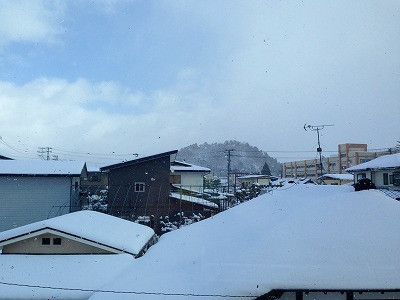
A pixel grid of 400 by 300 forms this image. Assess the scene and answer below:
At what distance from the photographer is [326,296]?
22.5 ft

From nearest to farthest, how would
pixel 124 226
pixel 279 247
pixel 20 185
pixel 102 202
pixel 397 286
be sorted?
pixel 397 286 → pixel 279 247 → pixel 124 226 → pixel 20 185 → pixel 102 202

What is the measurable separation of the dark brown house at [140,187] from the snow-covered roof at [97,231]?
305 inches

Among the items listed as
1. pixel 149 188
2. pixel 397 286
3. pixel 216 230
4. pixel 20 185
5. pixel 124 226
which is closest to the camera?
pixel 397 286

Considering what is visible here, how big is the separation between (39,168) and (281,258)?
68.1 feet

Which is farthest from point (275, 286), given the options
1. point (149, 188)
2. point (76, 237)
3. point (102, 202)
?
point (102, 202)

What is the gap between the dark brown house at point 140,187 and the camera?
77.9 ft

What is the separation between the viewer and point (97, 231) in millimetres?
12719

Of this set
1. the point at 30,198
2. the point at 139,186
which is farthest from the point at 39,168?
the point at 139,186

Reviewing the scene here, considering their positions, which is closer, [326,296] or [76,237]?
[326,296]

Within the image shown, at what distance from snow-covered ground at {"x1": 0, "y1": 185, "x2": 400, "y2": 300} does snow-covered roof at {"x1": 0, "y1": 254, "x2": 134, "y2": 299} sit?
64 mm

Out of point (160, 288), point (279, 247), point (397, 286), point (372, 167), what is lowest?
point (160, 288)

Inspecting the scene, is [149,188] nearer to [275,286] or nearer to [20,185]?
[20,185]

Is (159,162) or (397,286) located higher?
(159,162)

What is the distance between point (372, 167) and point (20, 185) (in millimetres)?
27417
